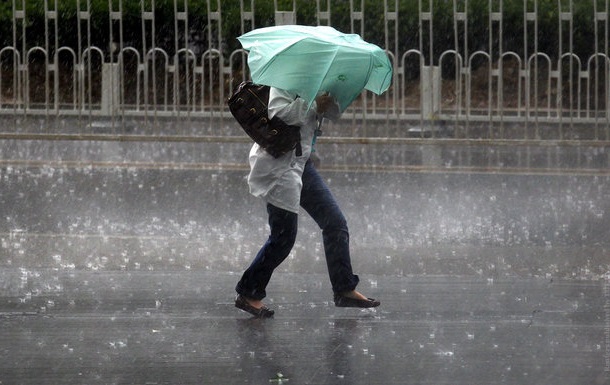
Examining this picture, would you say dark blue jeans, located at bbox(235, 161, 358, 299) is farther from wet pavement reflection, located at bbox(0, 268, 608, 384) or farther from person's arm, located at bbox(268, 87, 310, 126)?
person's arm, located at bbox(268, 87, 310, 126)

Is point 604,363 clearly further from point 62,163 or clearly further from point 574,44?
point 574,44

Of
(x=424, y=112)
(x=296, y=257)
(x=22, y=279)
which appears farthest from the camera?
(x=424, y=112)

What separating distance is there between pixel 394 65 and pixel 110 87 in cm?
407

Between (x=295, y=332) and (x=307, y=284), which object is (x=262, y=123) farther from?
(x=307, y=284)

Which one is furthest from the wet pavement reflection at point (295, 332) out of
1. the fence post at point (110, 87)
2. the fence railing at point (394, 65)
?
the fence post at point (110, 87)

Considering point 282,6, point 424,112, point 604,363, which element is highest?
point 282,6

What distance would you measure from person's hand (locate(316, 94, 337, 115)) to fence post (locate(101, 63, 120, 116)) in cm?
975

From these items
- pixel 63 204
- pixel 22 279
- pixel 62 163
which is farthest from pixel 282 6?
pixel 22 279

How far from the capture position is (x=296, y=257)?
370 inches

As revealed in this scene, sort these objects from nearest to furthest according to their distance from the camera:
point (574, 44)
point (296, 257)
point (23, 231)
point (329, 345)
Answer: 1. point (329, 345)
2. point (296, 257)
3. point (23, 231)
4. point (574, 44)

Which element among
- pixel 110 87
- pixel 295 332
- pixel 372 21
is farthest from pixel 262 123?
pixel 372 21

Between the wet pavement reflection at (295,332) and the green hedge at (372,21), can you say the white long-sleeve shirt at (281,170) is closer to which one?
the wet pavement reflection at (295,332)

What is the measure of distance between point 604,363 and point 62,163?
355 inches

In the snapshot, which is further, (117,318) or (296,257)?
(296,257)
